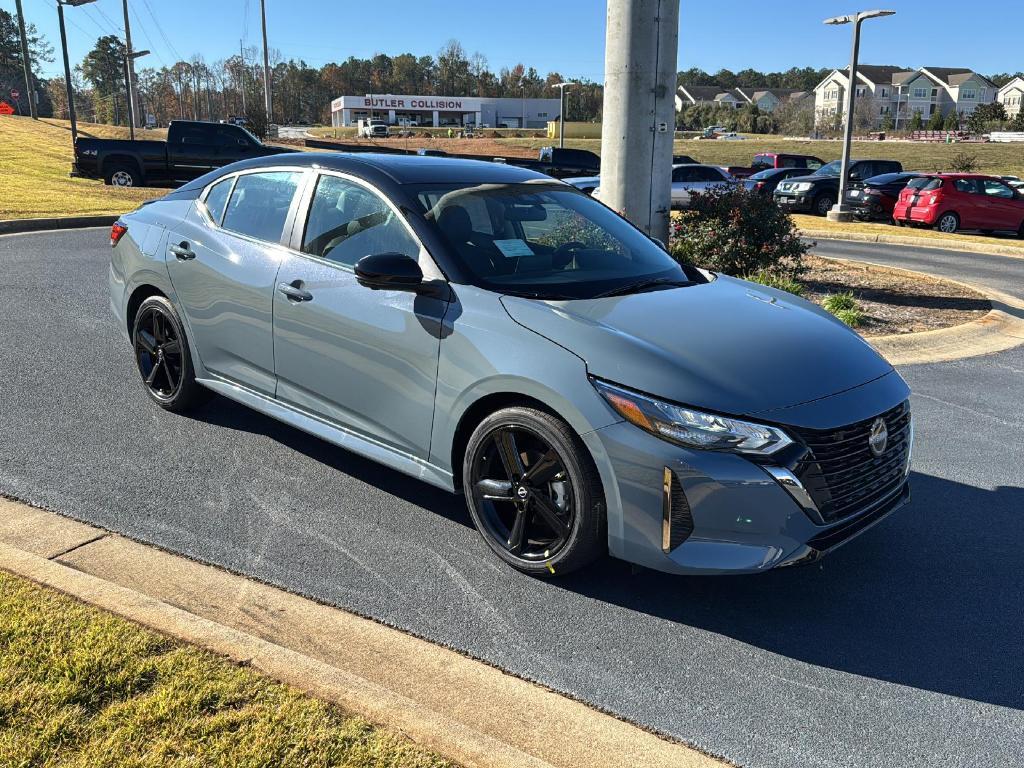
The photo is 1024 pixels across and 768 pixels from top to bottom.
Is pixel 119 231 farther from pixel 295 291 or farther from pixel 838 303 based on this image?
pixel 838 303

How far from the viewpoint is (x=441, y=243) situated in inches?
164

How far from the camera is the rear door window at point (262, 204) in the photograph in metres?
4.90

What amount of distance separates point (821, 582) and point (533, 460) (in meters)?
1.36

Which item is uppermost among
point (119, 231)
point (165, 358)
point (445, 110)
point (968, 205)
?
point (445, 110)

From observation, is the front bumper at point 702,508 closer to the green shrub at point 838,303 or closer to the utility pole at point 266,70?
the green shrub at point 838,303

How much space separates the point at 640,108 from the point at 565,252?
538 centimetres

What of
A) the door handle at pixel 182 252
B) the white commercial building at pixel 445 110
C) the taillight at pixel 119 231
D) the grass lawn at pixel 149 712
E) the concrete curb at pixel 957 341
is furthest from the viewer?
the white commercial building at pixel 445 110

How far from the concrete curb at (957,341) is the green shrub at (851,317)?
38 centimetres

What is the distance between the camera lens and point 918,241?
18219mm

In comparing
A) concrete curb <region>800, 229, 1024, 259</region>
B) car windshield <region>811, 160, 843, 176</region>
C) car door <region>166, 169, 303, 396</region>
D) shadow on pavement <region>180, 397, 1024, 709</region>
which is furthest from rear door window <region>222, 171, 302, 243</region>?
car windshield <region>811, 160, 843, 176</region>

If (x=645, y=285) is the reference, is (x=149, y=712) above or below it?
below

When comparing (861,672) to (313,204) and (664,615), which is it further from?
(313,204)

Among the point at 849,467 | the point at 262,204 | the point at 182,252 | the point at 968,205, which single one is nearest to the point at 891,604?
the point at 849,467

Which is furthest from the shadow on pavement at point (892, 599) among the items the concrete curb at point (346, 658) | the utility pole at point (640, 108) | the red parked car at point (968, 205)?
the red parked car at point (968, 205)
